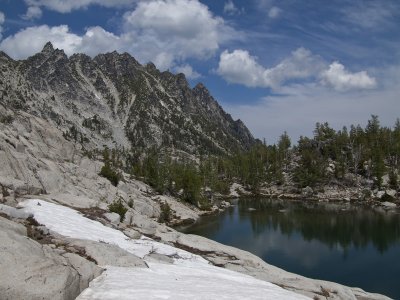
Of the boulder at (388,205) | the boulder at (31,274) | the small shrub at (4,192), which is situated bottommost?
the boulder at (388,205)

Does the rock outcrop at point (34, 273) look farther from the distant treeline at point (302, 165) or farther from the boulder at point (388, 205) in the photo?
the boulder at point (388, 205)

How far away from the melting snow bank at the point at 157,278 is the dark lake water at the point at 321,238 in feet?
109

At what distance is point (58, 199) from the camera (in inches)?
1602

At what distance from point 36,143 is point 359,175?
122 m

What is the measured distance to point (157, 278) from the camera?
739 inches

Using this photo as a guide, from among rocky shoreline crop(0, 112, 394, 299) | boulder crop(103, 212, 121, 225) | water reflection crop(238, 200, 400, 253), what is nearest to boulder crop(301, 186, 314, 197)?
water reflection crop(238, 200, 400, 253)

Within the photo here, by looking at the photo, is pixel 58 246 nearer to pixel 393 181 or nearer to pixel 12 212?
pixel 12 212

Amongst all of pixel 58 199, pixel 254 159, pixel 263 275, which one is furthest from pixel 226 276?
pixel 254 159

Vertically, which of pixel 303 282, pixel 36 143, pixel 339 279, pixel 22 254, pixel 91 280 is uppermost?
pixel 36 143

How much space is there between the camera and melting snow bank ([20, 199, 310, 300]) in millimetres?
16062

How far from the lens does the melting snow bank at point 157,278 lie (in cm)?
1606

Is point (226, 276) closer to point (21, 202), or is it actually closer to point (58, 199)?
point (21, 202)

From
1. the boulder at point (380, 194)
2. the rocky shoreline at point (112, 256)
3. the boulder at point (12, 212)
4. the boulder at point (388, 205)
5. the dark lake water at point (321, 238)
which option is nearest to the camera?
the rocky shoreline at point (112, 256)

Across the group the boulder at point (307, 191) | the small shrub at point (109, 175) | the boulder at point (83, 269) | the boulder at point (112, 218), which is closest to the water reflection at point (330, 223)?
the boulder at point (307, 191)
